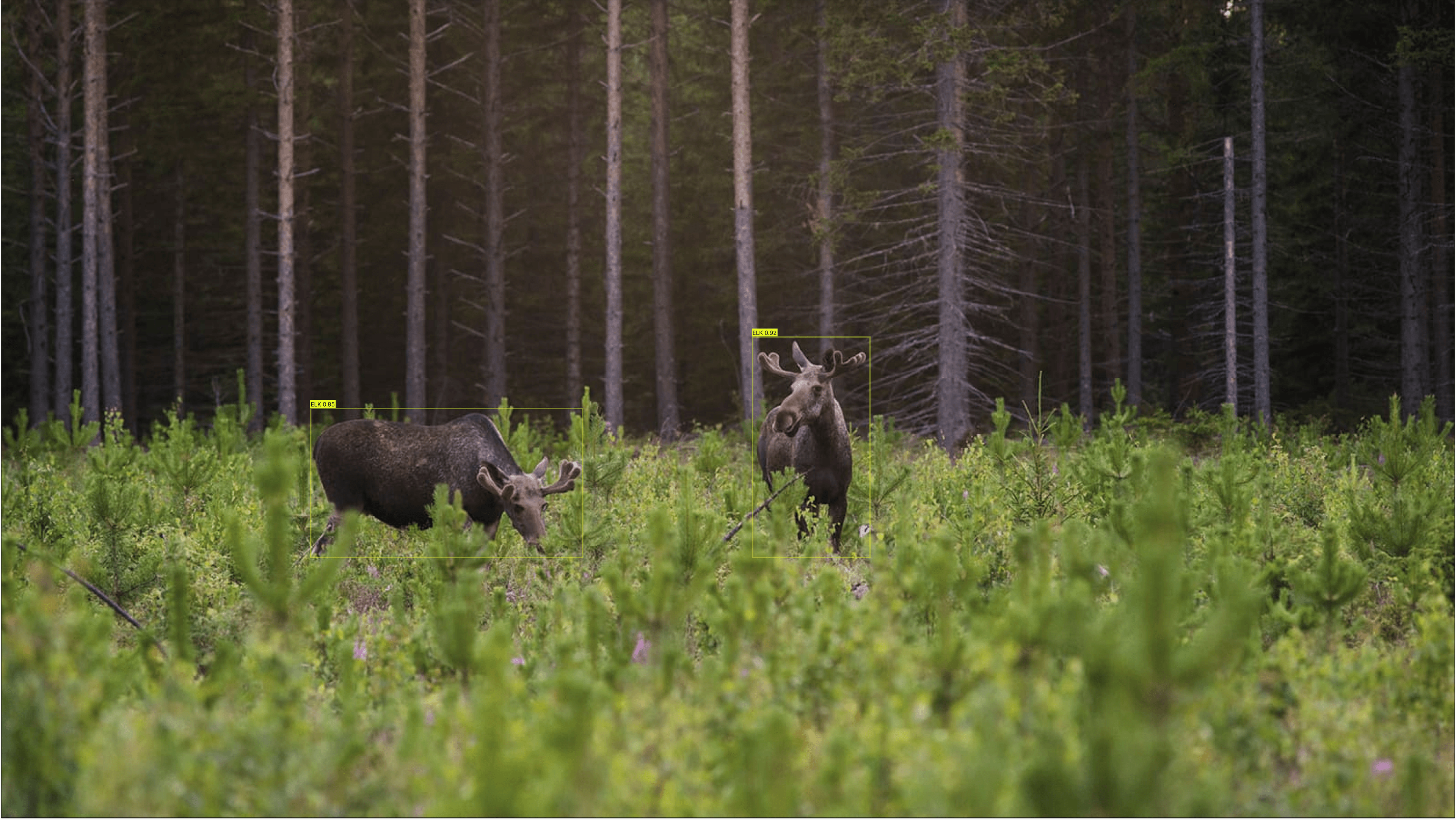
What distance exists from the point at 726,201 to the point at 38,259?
1922 centimetres

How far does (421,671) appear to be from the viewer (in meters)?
5.24

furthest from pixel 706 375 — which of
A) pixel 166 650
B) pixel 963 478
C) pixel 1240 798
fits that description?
pixel 1240 798

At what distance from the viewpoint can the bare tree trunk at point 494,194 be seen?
26.0 metres

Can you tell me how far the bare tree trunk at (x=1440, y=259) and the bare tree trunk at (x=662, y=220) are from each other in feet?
51.9

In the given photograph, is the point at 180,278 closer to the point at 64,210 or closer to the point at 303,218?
the point at 303,218

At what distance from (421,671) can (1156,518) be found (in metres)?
3.64

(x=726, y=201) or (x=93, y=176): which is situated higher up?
(x=726, y=201)

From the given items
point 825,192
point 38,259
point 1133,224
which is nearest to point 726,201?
point 825,192

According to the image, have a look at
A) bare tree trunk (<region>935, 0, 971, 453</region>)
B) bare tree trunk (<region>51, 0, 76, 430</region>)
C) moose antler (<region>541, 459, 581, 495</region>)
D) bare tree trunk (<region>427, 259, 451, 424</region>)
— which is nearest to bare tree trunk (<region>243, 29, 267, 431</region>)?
bare tree trunk (<region>51, 0, 76, 430</region>)

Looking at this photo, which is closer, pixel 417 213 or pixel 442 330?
pixel 417 213

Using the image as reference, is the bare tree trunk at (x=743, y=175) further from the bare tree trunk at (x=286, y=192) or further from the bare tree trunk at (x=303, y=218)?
the bare tree trunk at (x=303, y=218)

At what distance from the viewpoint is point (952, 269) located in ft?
59.8

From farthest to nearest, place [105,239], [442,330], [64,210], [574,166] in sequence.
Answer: [442,330] < [574,166] < [64,210] < [105,239]

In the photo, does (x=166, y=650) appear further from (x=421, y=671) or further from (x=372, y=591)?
(x=421, y=671)
